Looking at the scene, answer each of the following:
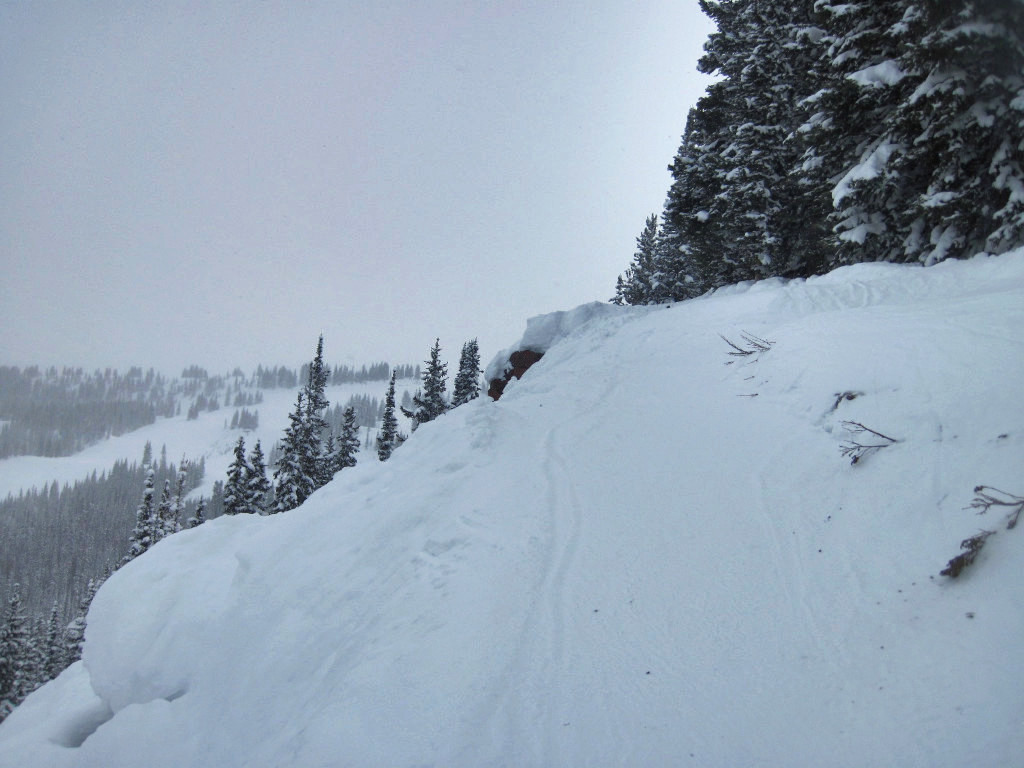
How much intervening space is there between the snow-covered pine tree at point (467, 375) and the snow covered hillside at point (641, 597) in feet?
96.2

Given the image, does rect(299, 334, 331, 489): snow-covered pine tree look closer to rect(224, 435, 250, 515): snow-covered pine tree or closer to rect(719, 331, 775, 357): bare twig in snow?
rect(224, 435, 250, 515): snow-covered pine tree

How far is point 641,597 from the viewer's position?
4945 millimetres

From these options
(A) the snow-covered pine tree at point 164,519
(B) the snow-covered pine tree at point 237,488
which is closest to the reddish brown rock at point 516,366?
(B) the snow-covered pine tree at point 237,488

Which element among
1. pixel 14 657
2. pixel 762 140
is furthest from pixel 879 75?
pixel 14 657

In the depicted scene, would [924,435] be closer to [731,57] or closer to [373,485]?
[373,485]

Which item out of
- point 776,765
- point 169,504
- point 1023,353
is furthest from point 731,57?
point 169,504

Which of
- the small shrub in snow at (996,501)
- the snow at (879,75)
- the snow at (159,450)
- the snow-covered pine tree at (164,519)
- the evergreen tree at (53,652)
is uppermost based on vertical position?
the snow at (879,75)

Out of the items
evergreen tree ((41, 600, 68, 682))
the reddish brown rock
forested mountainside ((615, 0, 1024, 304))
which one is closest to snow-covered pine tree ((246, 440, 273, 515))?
evergreen tree ((41, 600, 68, 682))

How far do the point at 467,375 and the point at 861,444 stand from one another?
112 ft

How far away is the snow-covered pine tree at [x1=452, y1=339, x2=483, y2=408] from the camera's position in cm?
3822

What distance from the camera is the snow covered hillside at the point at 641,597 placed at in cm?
357

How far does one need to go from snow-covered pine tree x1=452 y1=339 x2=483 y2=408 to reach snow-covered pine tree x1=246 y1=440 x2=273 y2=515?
13636mm

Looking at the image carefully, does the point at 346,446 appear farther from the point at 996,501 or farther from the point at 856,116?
the point at 996,501

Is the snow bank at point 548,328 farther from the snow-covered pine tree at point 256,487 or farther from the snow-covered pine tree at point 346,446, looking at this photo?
the snow-covered pine tree at point 346,446
